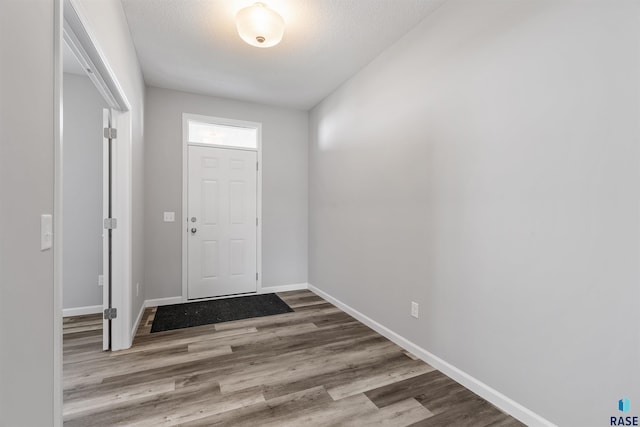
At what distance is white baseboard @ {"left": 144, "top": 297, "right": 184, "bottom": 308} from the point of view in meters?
3.47

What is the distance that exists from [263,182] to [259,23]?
7.41ft

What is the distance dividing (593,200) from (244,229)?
11.7ft

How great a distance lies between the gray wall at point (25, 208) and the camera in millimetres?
767

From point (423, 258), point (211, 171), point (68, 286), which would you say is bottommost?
point (68, 286)

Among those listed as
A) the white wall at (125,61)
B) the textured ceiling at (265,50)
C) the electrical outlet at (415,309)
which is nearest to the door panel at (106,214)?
the white wall at (125,61)

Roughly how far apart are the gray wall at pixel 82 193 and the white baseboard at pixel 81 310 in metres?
0.03

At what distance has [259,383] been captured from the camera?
6.35 feet

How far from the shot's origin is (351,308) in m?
3.23

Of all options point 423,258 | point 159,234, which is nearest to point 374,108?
point 423,258

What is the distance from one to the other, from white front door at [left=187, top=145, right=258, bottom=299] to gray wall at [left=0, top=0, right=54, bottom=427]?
9.00 ft

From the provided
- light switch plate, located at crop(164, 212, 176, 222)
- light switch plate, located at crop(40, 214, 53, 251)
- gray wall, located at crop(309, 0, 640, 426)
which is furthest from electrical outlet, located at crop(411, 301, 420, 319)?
light switch plate, located at crop(164, 212, 176, 222)

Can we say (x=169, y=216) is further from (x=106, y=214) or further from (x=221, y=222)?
(x=106, y=214)

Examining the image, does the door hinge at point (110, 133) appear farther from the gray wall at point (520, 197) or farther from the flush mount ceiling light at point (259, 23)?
the gray wall at point (520, 197)

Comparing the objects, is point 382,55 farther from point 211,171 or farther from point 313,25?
point 211,171
